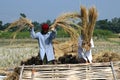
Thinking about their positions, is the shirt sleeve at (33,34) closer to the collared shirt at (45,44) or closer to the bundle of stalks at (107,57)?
the collared shirt at (45,44)

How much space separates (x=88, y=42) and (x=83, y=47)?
0.15 metres

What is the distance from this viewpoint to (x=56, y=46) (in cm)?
961

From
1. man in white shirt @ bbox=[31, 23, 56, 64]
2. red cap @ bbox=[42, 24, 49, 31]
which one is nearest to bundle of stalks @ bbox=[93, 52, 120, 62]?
man in white shirt @ bbox=[31, 23, 56, 64]

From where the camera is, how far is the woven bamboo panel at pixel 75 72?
19.7ft

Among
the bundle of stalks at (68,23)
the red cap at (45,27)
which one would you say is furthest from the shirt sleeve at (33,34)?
the bundle of stalks at (68,23)

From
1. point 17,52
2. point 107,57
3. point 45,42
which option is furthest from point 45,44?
point 17,52

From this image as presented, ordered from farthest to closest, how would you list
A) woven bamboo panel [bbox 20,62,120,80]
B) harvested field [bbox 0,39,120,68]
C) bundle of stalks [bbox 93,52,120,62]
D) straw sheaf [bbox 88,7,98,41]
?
harvested field [bbox 0,39,120,68], bundle of stalks [bbox 93,52,120,62], straw sheaf [bbox 88,7,98,41], woven bamboo panel [bbox 20,62,120,80]

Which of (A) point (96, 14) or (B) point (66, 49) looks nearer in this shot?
(A) point (96, 14)

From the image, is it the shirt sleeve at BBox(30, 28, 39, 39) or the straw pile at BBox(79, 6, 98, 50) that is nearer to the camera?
the straw pile at BBox(79, 6, 98, 50)

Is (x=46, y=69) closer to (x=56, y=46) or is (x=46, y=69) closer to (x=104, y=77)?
(x=104, y=77)

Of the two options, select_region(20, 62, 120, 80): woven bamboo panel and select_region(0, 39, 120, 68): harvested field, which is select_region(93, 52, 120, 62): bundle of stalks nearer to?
select_region(0, 39, 120, 68): harvested field

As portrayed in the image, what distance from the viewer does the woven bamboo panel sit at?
19.7 ft

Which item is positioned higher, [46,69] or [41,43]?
[41,43]

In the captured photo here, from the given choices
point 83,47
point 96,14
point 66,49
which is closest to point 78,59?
point 83,47
